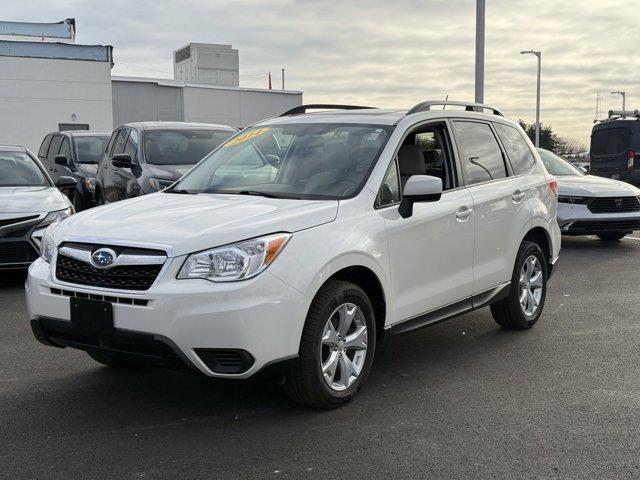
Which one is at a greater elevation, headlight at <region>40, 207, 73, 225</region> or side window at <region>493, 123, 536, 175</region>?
side window at <region>493, 123, 536, 175</region>

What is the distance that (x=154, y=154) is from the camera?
10.9 metres

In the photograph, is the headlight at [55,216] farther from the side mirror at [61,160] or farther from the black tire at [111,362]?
the side mirror at [61,160]

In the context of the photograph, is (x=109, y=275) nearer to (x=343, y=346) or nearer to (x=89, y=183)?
(x=343, y=346)

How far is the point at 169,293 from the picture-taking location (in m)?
3.89

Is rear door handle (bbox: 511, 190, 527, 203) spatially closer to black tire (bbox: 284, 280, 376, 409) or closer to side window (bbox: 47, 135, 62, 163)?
black tire (bbox: 284, 280, 376, 409)

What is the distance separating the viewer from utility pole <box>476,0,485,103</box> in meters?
15.7

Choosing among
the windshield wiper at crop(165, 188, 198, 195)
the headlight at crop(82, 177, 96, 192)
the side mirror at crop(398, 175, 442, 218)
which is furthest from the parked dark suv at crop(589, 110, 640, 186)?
the windshield wiper at crop(165, 188, 198, 195)

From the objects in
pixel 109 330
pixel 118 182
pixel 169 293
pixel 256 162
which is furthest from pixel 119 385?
pixel 118 182

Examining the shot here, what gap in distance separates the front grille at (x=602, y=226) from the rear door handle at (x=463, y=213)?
649 cm

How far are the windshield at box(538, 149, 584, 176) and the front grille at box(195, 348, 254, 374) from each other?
9.84m

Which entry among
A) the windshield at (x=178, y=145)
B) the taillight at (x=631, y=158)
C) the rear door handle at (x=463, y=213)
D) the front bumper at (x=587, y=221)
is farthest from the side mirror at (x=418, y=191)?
the taillight at (x=631, y=158)

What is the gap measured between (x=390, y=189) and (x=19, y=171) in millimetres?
6283

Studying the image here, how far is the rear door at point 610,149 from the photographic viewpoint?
20.8 metres

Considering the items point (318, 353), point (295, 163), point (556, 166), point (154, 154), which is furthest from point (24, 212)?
point (556, 166)
